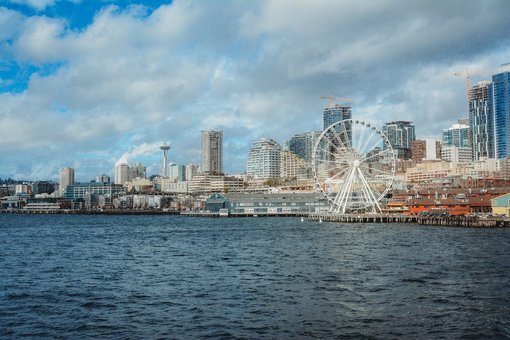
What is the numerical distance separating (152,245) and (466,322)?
42634mm

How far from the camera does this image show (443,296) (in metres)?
26.9

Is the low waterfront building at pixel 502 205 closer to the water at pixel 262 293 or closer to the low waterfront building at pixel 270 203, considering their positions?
the water at pixel 262 293

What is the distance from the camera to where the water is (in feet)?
71.4

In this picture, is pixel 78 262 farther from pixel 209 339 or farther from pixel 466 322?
pixel 466 322

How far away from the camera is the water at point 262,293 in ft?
71.4

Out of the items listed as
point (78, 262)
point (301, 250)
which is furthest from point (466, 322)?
point (78, 262)

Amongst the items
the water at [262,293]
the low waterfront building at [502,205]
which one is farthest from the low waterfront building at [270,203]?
the water at [262,293]

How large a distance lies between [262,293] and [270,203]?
5030 inches

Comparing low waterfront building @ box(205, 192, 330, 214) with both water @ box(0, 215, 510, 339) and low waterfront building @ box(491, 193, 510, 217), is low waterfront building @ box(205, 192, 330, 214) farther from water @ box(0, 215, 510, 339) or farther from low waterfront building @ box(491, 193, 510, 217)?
water @ box(0, 215, 510, 339)

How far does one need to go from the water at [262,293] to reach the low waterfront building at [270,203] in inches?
3995

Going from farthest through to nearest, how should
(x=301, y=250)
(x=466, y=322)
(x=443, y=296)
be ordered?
(x=301, y=250) → (x=443, y=296) → (x=466, y=322)

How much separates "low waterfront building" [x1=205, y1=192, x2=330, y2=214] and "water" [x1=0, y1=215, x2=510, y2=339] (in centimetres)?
10148

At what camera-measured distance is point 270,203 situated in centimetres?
15638

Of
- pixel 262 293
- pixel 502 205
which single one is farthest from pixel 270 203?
pixel 262 293
